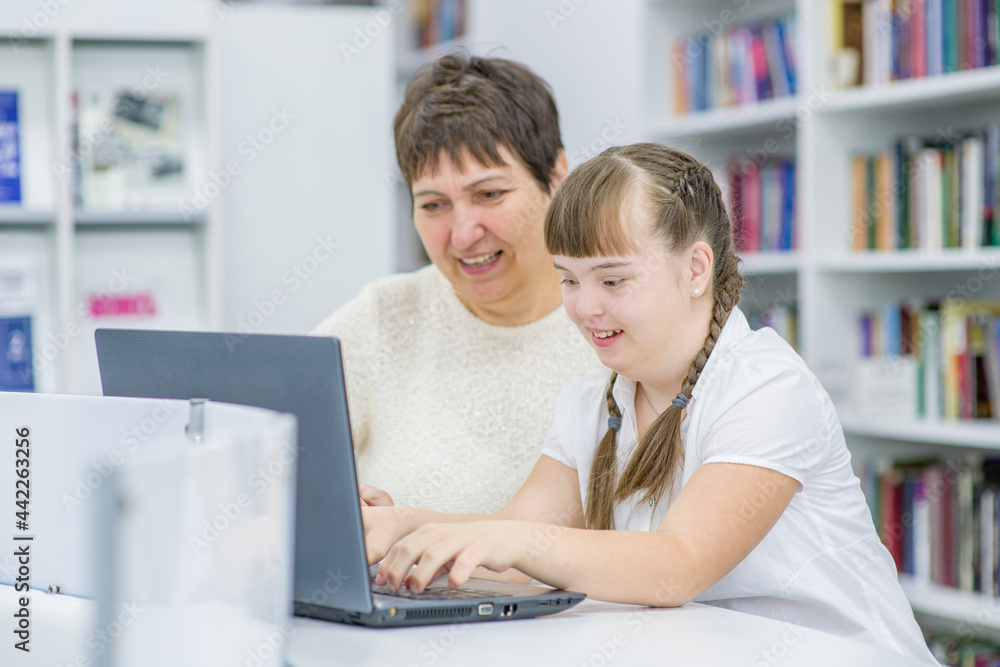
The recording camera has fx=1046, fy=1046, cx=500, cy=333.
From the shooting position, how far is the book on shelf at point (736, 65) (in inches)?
106

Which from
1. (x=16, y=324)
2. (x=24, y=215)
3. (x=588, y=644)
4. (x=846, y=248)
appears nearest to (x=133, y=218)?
(x=24, y=215)

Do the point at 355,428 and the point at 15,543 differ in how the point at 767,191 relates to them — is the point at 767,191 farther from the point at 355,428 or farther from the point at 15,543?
the point at 15,543

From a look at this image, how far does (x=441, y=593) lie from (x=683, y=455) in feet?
1.18

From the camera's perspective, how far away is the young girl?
0.99 m

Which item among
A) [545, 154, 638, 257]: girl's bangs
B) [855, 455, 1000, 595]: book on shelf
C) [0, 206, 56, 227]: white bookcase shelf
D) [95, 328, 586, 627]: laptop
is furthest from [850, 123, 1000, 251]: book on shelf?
[0, 206, 56, 227]: white bookcase shelf

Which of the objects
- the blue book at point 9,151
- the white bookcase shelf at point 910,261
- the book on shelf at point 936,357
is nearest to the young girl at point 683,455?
the white bookcase shelf at point 910,261

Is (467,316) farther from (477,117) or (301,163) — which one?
(301,163)

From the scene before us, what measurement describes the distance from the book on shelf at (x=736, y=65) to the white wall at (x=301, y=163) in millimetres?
888

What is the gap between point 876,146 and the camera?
2.58 m

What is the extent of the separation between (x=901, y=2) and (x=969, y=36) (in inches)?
7.8

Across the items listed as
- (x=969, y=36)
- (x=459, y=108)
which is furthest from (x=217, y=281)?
(x=969, y=36)

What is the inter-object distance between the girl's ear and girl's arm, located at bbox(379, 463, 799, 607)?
0.25 metres

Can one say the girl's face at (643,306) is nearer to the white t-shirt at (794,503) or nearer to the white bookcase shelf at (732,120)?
the white t-shirt at (794,503)

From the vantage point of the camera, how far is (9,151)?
285 cm
